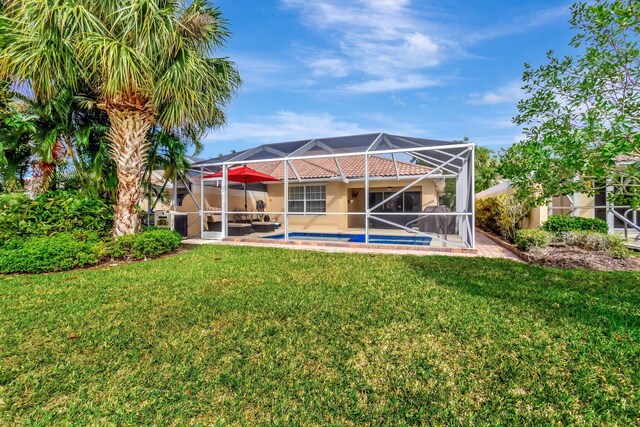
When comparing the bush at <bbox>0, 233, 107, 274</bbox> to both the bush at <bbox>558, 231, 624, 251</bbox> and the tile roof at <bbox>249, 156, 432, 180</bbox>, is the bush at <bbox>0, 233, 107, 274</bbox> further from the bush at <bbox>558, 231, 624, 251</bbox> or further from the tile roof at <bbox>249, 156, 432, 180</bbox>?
the bush at <bbox>558, 231, 624, 251</bbox>

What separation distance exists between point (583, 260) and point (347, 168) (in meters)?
12.5

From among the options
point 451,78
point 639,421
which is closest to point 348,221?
point 451,78

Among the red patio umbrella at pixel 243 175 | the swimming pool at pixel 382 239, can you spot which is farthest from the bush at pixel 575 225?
the red patio umbrella at pixel 243 175

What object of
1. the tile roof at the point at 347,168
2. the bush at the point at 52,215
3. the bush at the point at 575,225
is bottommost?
the bush at the point at 575,225

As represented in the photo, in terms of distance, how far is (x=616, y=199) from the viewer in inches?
149

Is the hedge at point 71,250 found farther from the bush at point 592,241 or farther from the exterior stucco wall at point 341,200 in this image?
the bush at point 592,241

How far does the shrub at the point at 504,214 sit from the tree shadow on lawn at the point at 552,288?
14.2 feet

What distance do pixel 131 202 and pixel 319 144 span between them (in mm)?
7784

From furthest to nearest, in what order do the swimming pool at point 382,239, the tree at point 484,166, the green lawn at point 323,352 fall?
the tree at point 484,166
the swimming pool at point 382,239
the green lawn at point 323,352

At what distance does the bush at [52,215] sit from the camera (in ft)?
24.8

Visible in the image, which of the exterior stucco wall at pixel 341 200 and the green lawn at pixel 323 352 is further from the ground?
the exterior stucco wall at pixel 341 200

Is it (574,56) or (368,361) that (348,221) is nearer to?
(574,56)

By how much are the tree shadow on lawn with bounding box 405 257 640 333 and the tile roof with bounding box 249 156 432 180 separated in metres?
9.41

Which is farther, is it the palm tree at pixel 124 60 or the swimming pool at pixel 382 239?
the swimming pool at pixel 382 239
